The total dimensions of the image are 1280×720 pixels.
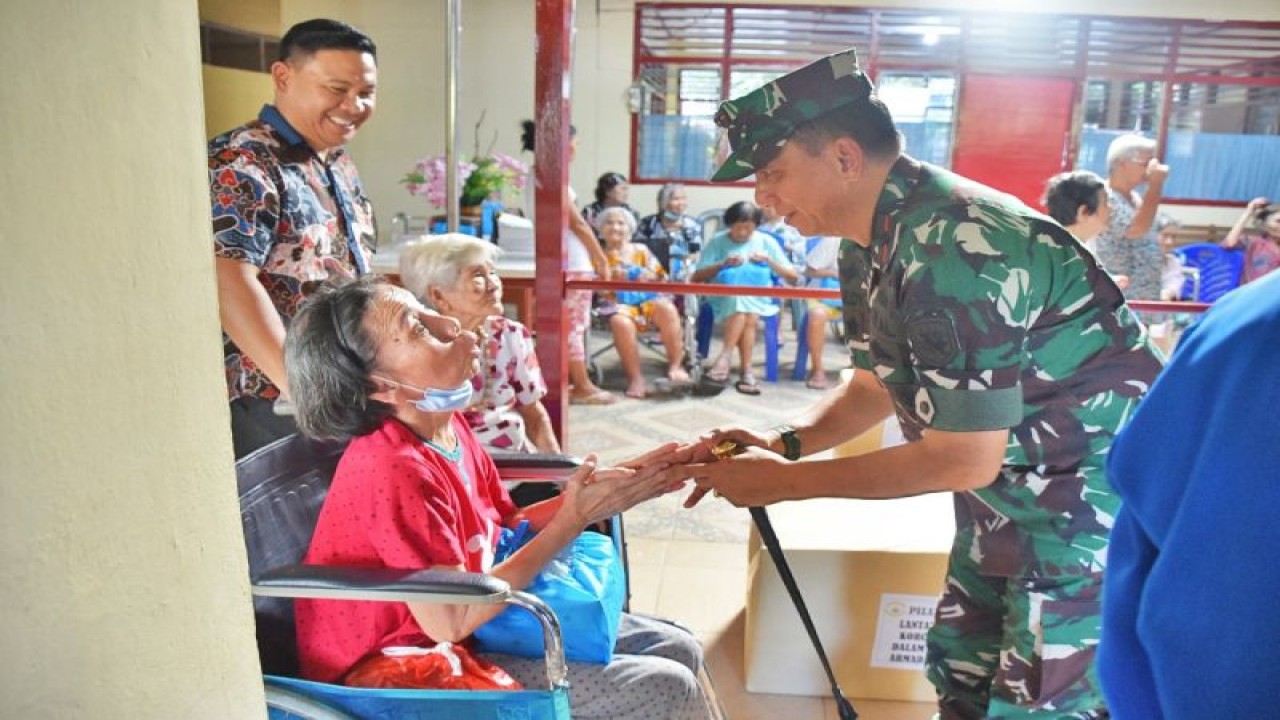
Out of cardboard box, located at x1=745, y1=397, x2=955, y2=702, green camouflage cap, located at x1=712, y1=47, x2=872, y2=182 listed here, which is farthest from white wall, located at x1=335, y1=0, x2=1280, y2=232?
green camouflage cap, located at x1=712, y1=47, x2=872, y2=182

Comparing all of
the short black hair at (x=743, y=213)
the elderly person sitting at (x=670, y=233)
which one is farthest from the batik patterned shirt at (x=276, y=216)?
the elderly person sitting at (x=670, y=233)

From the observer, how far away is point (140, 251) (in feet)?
1.82

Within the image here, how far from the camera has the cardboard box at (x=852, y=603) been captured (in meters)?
2.18

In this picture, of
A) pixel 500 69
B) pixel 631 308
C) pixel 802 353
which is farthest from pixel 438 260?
pixel 500 69

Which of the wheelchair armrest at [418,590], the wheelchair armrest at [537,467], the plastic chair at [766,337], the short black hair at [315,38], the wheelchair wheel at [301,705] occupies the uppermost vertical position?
the short black hair at [315,38]

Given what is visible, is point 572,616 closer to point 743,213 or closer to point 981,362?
point 981,362

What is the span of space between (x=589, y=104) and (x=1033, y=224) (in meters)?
7.81

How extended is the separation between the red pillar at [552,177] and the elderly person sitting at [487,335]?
0.12 m

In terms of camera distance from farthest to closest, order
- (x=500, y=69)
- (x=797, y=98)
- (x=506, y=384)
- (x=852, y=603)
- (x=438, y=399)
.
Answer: (x=500, y=69)
(x=506, y=384)
(x=852, y=603)
(x=438, y=399)
(x=797, y=98)

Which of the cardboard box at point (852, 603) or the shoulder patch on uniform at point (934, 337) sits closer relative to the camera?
the shoulder patch on uniform at point (934, 337)

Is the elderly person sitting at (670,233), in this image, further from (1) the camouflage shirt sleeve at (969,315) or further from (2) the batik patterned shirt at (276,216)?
(1) the camouflage shirt sleeve at (969,315)

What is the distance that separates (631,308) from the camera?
5.95 m

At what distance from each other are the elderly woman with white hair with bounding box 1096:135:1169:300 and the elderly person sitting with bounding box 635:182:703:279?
308cm

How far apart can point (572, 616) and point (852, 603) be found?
995 millimetres
